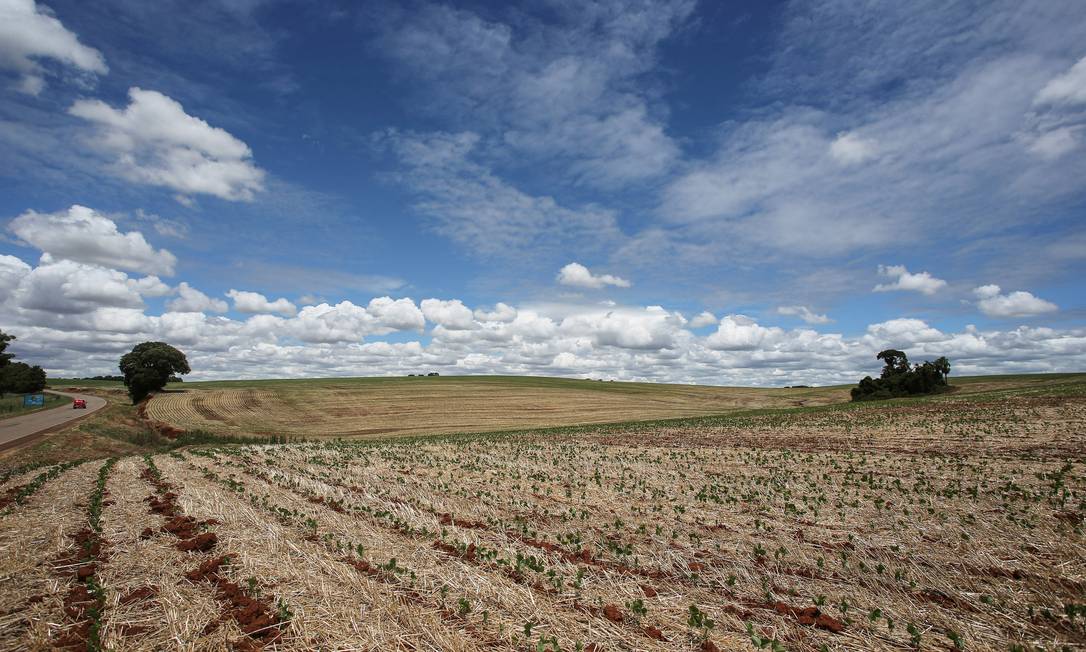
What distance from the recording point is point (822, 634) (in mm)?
7047

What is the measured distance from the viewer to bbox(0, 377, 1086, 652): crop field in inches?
273

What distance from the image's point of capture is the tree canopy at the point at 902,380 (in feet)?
240

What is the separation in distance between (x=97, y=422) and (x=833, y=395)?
313 feet

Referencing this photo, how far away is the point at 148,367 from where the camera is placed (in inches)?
3425

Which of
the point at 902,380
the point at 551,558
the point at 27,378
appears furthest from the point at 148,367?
the point at 902,380

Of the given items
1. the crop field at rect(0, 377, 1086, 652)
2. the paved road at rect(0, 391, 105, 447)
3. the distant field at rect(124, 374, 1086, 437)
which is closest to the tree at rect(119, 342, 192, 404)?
the distant field at rect(124, 374, 1086, 437)

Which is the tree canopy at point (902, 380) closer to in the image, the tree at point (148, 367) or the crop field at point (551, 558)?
the crop field at point (551, 558)

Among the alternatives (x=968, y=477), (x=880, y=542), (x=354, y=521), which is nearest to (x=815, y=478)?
(x=968, y=477)

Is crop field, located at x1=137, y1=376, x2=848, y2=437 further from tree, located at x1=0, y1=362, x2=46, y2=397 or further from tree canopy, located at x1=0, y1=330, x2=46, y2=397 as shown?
tree, located at x1=0, y1=362, x2=46, y2=397

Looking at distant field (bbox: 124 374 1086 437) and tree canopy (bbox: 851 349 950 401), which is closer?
→ distant field (bbox: 124 374 1086 437)

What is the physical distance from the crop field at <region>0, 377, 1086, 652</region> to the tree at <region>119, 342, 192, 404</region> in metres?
79.2

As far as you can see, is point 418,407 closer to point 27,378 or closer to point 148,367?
point 148,367

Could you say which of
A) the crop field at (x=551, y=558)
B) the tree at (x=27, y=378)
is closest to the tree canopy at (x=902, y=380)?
the crop field at (x=551, y=558)

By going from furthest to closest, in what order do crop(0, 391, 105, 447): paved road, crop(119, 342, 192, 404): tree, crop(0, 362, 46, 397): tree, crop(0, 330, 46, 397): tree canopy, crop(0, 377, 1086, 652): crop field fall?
crop(0, 362, 46, 397): tree, crop(119, 342, 192, 404): tree, crop(0, 330, 46, 397): tree canopy, crop(0, 391, 105, 447): paved road, crop(0, 377, 1086, 652): crop field
